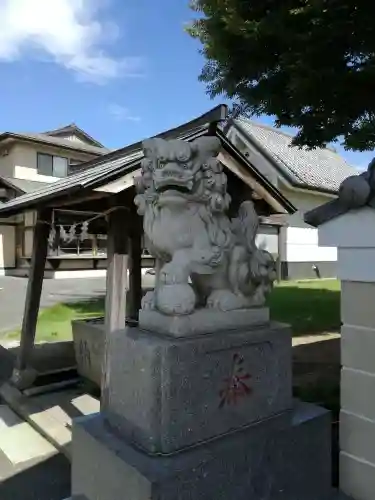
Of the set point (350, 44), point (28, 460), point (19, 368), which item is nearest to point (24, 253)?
point (19, 368)

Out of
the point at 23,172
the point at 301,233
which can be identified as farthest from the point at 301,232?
the point at 23,172

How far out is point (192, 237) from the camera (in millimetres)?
2248

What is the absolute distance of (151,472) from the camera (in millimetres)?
1847

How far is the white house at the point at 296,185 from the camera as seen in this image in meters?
15.9

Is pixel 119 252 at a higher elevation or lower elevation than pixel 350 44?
lower

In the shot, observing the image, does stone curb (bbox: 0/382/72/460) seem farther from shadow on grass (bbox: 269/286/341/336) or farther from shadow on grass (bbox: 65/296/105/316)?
shadow on grass (bbox: 269/286/341/336)

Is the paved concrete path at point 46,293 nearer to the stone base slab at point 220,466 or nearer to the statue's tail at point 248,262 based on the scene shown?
the stone base slab at point 220,466

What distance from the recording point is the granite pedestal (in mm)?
1959

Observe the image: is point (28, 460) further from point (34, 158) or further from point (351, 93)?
point (34, 158)

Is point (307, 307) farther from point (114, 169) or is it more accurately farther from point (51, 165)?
point (51, 165)

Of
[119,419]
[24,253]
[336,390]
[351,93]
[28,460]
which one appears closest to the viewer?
[119,419]

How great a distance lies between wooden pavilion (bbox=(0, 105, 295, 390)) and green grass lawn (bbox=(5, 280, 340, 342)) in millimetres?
3023

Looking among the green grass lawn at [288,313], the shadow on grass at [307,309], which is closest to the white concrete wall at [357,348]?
the green grass lawn at [288,313]

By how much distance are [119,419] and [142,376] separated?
1.26 ft
